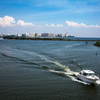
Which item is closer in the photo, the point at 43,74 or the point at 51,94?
the point at 51,94

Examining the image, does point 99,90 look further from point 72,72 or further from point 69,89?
point 72,72

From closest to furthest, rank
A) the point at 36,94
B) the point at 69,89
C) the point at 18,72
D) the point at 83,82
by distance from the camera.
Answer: the point at 36,94
the point at 69,89
the point at 83,82
the point at 18,72

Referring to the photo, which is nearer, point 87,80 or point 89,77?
point 89,77

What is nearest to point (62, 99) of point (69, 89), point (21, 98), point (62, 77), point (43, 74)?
point (69, 89)

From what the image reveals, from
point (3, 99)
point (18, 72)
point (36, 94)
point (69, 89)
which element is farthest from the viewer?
point (18, 72)

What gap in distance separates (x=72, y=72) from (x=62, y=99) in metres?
14.4

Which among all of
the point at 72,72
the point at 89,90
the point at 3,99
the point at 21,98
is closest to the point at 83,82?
the point at 89,90

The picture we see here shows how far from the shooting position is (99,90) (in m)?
25.1

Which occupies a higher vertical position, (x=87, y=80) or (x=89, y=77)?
(x=89, y=77)

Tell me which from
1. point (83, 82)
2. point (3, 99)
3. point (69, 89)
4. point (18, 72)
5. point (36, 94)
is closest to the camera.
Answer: point (3, 99)

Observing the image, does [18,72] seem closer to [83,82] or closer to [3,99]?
[3,99]

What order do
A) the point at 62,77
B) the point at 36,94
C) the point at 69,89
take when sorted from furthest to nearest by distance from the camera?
the point at 62,77 → the point at 69,89 → the point at 36,94

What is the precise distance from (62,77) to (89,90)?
24.2 ft

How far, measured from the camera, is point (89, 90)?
2545 centimetres
